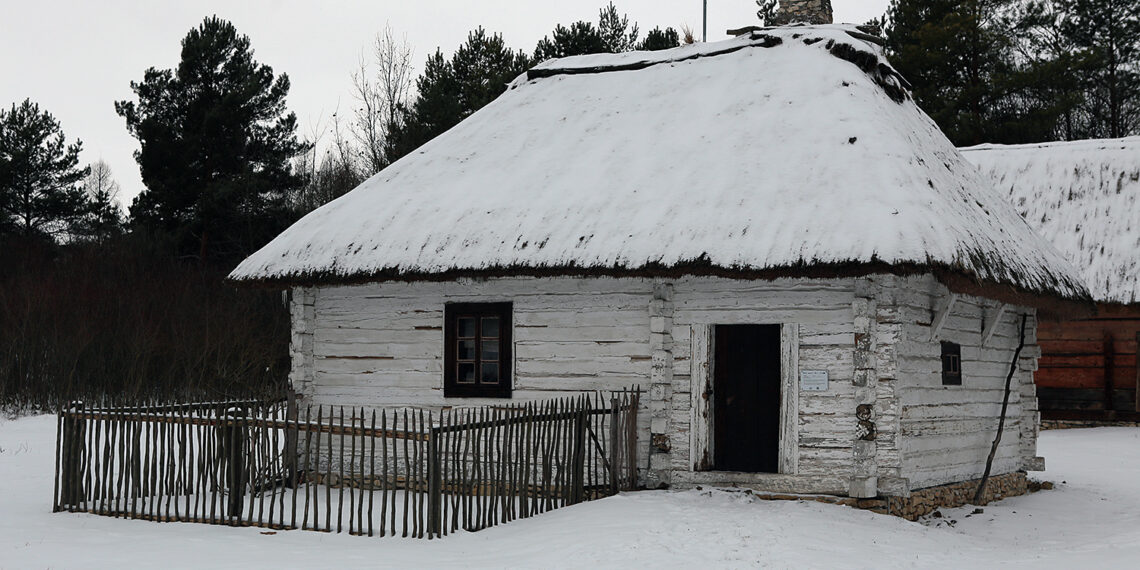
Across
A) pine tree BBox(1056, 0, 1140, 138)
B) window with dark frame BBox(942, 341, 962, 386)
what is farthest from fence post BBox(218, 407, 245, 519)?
pine tree BBox(1056, 0, 1140, 138)

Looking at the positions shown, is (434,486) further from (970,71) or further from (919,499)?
(970,71)

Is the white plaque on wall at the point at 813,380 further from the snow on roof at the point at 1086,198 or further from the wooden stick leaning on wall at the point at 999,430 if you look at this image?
the snow on roof at the point at 1086,198

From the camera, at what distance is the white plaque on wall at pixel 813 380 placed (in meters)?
11.7

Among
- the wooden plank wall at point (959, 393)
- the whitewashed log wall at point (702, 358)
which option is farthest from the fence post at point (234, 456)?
the wooden plank wall at point (959, 393)

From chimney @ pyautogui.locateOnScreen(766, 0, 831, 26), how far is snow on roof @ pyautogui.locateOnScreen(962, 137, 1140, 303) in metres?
7.25

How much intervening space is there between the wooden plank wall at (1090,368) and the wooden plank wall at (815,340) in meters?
11.3

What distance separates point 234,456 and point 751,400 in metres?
5.97

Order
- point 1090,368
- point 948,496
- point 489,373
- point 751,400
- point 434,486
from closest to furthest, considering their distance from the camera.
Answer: point 434,486, point 948,496, point 489,373, point 751,400, point 1090,368

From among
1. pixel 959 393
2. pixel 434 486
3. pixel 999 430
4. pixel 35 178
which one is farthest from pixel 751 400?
pixel 35 178

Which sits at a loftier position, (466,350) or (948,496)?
(466,350)

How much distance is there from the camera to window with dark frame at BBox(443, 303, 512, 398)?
13.4 meters

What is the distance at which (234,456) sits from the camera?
38.1 ft

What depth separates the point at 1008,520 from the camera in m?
12.6

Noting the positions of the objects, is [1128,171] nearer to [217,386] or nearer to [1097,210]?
[1097,210]
